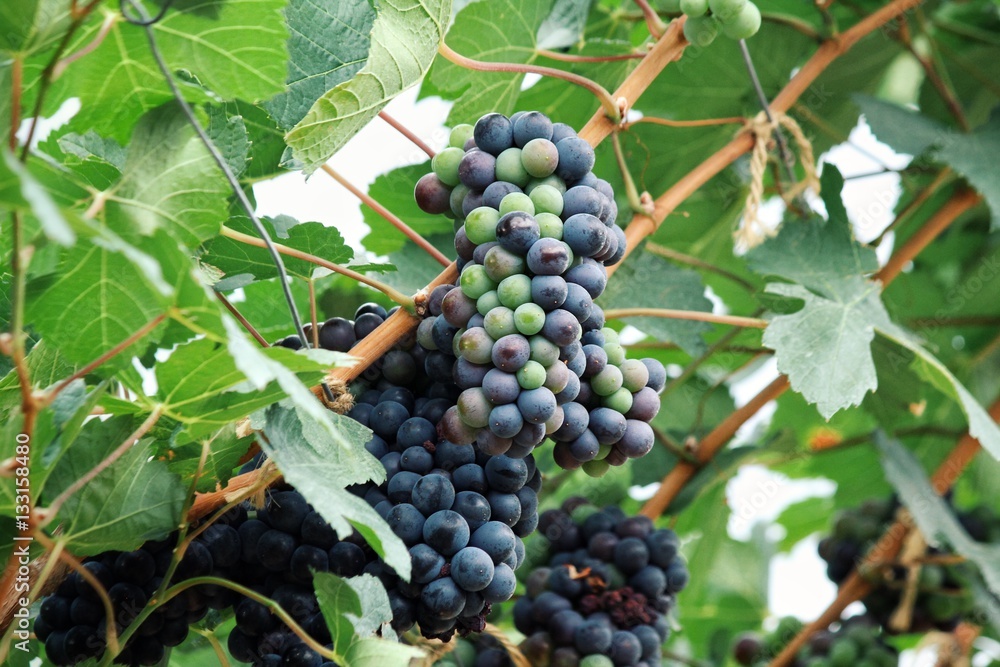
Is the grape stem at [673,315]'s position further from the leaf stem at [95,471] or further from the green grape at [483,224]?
the leaf stem at [95,471]

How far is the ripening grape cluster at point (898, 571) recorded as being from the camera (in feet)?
5.67

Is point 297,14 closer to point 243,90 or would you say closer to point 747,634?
point 243,90

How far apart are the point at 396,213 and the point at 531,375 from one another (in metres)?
0.76

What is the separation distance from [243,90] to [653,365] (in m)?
0.49

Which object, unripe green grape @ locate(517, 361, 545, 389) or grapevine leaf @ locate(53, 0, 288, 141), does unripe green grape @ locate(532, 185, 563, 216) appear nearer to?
unripe green grape @ locate(517, 361, 545, 389)

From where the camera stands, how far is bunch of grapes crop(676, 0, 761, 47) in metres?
1.09

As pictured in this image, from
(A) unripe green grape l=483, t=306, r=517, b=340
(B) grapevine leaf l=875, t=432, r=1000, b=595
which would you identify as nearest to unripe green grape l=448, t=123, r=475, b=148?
(A) unripe green grape l=483, t=306, r=517, b=340

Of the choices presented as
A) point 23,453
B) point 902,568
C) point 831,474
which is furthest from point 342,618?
point 831,474

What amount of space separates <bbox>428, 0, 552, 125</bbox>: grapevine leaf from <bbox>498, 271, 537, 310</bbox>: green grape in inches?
16.5

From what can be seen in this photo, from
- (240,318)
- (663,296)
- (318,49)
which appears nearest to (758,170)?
(663,296)

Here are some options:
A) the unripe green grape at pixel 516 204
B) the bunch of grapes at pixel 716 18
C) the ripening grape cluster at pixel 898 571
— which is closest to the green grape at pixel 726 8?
the bunch of grapes at pixel 716 18

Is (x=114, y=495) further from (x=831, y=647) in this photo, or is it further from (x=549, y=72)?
(x=831, y=647)

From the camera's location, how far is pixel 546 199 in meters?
0.90

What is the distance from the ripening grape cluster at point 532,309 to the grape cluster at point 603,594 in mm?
371
